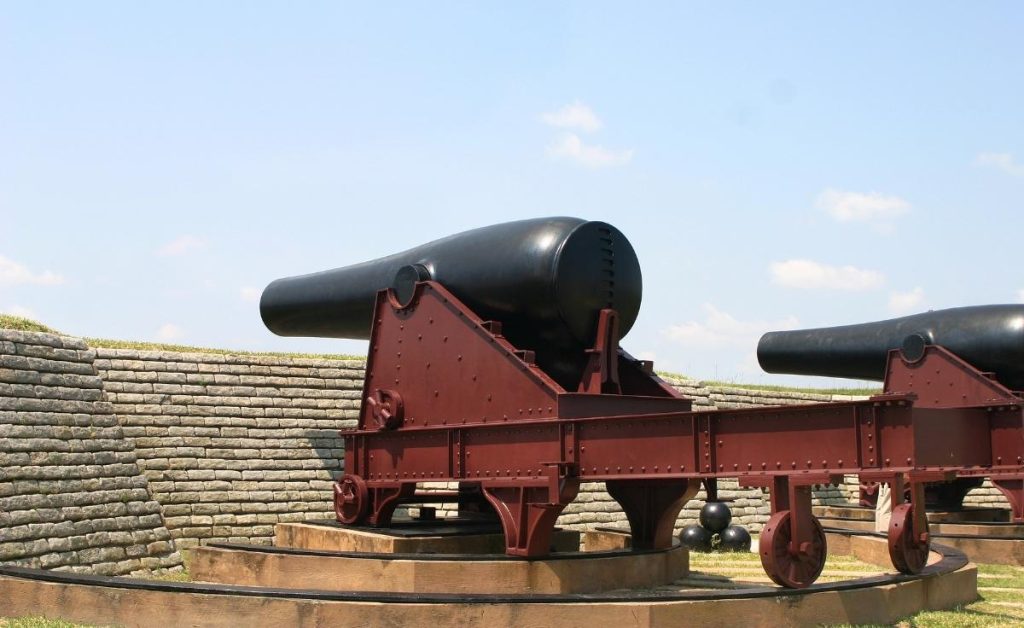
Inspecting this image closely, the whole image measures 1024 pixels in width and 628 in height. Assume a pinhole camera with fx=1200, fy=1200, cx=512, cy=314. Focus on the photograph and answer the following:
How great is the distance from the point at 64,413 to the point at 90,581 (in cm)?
443

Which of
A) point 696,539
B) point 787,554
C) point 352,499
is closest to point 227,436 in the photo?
point 352,499

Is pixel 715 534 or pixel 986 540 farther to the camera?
pixel 715 534

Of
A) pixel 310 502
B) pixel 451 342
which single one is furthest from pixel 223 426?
pixel 451 342

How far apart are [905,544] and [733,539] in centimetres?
434

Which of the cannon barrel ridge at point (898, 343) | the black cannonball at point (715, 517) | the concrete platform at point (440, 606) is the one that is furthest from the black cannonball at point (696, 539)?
the concrete platform at point (440, 606)

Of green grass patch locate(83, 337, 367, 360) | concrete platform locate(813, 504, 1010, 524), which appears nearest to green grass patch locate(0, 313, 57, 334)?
green grass patch locate(83, 337, 367, 360)

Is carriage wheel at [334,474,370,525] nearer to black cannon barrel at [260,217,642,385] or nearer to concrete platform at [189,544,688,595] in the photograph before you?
concrete platform at [189,544,688,595]

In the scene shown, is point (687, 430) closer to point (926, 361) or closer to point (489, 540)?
point (489, 540)

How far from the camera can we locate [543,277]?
891 cm

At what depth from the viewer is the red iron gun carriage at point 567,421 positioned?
23.6 feet

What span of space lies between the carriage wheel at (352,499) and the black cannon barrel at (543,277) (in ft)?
5.40

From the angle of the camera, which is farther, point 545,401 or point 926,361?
point 926,361

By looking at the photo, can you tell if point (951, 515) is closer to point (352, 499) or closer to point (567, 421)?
point (352, 499)

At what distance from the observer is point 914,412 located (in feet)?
23.6
